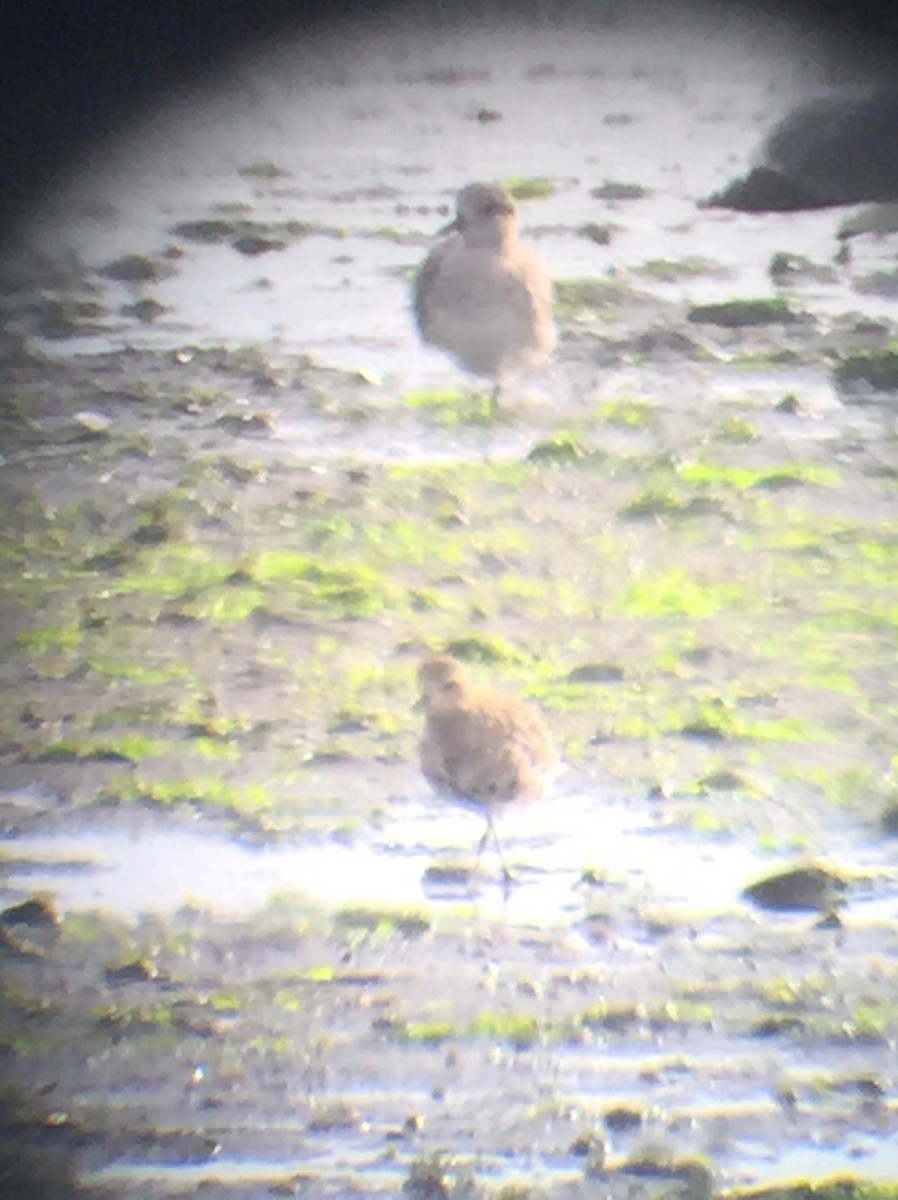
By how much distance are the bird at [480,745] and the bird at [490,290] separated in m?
0.32

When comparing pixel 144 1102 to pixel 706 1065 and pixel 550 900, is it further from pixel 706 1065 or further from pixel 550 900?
pixel 706 1065

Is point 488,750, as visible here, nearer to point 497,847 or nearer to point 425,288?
point 497,847

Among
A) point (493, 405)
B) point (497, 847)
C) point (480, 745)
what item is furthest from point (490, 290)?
point (497, 847)

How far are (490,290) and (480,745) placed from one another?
51 cm

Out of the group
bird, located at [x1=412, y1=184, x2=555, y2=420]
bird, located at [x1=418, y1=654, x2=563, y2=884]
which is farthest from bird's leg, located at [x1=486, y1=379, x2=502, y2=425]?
bird, located at [x1=418, y1=654, x2=563, y2=884]

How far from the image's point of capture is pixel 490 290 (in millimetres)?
1788

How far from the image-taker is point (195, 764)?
1.79 m

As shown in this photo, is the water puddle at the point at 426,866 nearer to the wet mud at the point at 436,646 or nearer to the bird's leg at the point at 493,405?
the wet mud at the point at 436,646

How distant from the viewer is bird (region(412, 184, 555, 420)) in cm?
179

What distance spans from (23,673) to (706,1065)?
0.87 m

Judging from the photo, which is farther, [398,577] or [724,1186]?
[398,577]

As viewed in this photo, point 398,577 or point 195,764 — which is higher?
point 398,577

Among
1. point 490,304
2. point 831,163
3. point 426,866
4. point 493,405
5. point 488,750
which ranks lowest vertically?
point 426,866

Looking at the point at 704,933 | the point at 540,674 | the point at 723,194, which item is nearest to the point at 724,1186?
the point at 704,933
